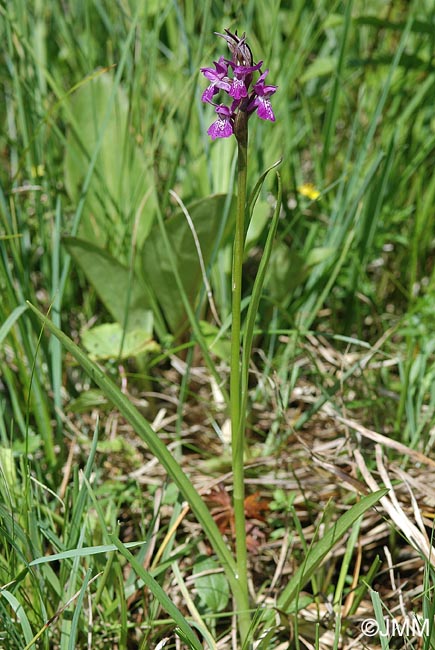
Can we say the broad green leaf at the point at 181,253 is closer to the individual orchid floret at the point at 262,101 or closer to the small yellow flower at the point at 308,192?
the small yellow flower at the point at 308,192

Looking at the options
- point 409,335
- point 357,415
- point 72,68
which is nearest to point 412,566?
point 357,415

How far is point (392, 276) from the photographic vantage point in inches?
77.3

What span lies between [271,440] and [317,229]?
0.65 meters

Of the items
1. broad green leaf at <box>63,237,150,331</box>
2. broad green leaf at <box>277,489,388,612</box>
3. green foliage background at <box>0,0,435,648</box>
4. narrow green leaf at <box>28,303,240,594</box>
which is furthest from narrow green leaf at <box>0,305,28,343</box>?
broad green leaf at <box>277,489,388,612</box>

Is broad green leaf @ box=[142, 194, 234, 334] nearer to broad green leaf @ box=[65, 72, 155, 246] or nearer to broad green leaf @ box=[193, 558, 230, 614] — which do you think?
broad green leaf @ box=[65, 72, 155, 246]

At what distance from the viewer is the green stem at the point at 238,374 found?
2.96 ft

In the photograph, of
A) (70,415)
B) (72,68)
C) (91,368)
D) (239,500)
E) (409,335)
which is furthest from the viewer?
(72,68)

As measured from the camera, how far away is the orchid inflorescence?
0.88m

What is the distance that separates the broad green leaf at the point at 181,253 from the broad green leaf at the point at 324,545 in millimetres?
868

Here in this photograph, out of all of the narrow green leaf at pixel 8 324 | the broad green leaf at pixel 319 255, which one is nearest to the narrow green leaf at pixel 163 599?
the narrow green leaf at pixel 8 324

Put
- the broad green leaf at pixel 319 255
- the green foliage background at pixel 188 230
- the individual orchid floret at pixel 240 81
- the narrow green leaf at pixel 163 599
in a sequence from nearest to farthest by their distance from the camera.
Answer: the individual orchid floret at pixel 240 81
the narrow green leaf at pixel 163 599
the green foliage background at pixel 188 230
the broad green leaf at pixel 319 255

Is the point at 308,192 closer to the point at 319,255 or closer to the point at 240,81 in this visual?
the point at 319,255

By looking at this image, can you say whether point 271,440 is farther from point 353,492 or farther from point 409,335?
point 409,335

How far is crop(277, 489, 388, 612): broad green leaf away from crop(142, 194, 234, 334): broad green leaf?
868 mm
